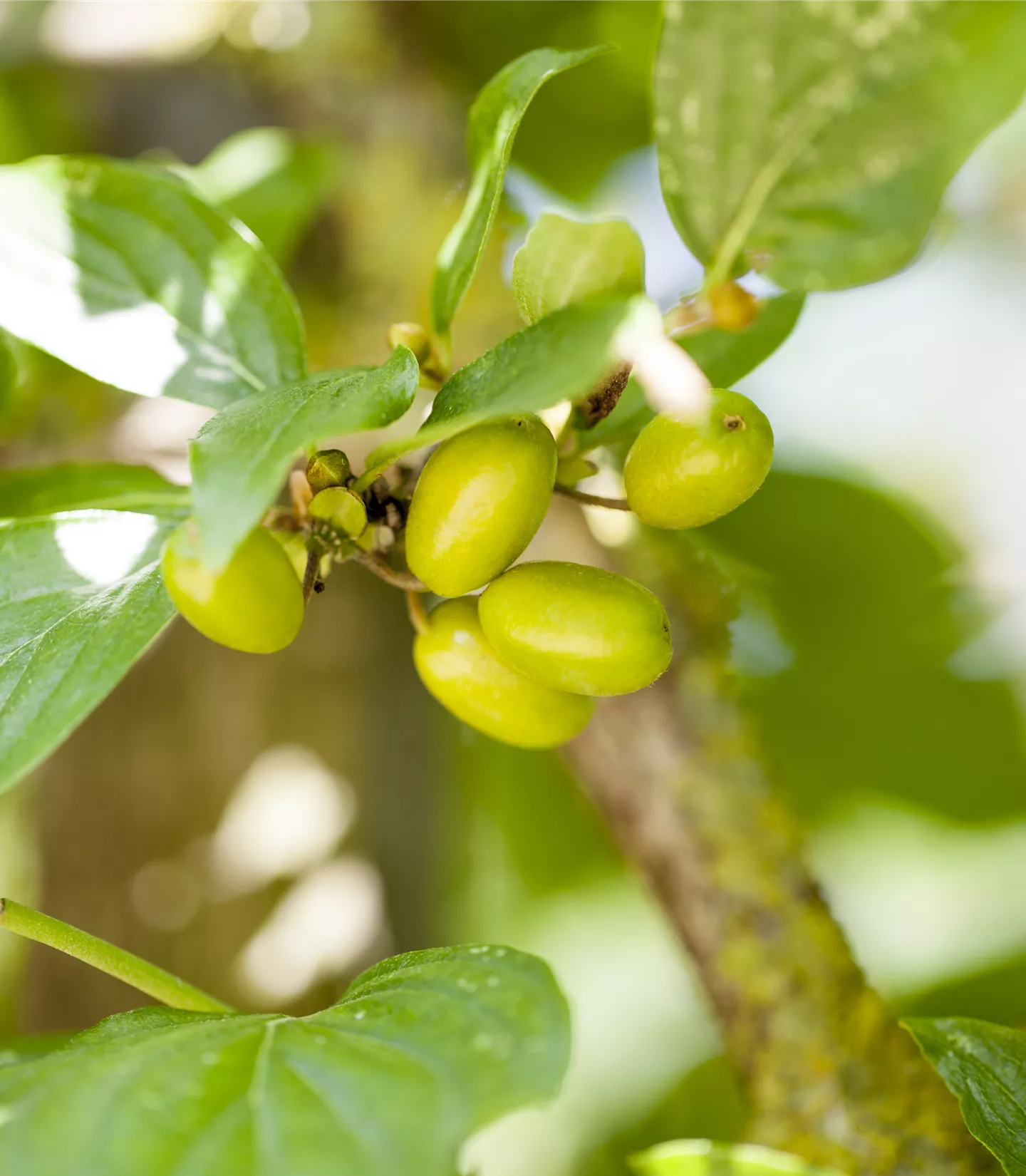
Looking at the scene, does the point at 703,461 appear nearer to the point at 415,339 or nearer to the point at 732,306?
the point at 732,306

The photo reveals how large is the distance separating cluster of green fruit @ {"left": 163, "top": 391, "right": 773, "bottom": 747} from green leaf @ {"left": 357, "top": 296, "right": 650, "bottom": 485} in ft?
0.08

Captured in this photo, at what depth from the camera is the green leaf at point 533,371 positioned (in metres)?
0.36

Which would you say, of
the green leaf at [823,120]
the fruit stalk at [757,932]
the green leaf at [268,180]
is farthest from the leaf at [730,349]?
the green leaf at [268,180]

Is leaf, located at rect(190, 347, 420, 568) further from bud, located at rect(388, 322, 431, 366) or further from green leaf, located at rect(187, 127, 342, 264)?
green leaf, located at rect(187, 127, 342, 264)

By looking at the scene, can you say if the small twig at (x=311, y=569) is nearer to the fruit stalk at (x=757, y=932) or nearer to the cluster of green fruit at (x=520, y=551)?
the cluster of green fruit at (x=520, y=551)

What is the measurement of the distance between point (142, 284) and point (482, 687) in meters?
0.38

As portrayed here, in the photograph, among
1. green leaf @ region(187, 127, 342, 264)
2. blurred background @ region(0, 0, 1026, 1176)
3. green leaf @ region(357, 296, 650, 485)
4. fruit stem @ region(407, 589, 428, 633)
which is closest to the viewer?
green leaf @ region(357, 296, 650, 485)

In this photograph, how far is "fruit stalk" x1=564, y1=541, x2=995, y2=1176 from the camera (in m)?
0.78

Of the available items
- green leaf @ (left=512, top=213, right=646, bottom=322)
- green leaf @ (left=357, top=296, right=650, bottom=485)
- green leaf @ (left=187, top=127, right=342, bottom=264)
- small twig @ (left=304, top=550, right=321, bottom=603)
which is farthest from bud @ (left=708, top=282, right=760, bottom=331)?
green leaf @ (left=187, top=127, right=342, bottom=264)

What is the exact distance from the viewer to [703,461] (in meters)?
0.48

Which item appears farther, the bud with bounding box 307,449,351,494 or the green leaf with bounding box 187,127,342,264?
the green leaf with bounding box 187,127,342,264

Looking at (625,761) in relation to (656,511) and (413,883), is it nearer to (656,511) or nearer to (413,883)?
(656,511)

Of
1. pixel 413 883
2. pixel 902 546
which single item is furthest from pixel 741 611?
pixel 413 883

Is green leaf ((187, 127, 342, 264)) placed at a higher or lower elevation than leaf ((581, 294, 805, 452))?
higher
